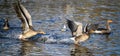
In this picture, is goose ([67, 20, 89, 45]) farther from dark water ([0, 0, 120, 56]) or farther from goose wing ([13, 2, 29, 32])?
goose wing ([13, 2, 29, 32])

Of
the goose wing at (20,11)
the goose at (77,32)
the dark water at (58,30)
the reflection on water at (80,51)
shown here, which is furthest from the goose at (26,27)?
the reflection on water at (80,51)

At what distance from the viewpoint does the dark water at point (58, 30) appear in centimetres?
1603

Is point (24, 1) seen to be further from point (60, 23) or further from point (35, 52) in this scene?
point (35, 52)

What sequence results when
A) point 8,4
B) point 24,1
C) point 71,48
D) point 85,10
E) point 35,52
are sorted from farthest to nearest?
point 24,1 → point 8,4 → point 85,10 → point 71,48 → point 35,52

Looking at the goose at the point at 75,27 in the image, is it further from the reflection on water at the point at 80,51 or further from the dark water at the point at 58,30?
the reflection on water at the point at 80,51

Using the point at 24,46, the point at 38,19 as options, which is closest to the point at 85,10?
the point at 38,19

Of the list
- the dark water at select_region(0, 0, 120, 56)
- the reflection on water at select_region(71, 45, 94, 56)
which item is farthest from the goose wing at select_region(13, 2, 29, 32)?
the reflection on water at select_region(71, 45, 94, 56)

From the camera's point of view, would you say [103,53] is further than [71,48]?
No

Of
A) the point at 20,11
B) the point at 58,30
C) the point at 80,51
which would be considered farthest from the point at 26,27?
the point at 80,51

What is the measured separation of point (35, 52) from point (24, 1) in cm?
1659

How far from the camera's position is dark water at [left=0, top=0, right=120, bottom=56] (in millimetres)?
16031

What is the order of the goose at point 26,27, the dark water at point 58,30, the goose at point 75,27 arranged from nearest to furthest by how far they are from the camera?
the dark water at point 58,30
the goose at point 75,27
the goose at point 26,27

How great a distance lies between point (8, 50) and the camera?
51.9ft

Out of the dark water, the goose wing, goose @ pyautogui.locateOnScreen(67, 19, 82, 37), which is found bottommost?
the dark water
